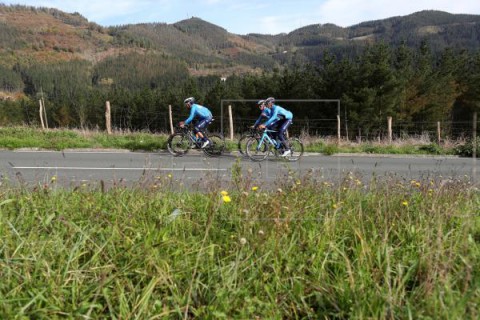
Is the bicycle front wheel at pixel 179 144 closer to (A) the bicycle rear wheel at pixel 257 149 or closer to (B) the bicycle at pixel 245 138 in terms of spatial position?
(B) the bicycle at pixel 245 138

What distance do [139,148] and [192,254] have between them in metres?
11.9

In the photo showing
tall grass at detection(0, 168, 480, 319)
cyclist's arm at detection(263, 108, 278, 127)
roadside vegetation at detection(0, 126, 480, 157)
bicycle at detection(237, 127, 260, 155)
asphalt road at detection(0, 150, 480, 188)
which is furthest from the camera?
roadside vegetation at detection(0, 126, 480, 157)

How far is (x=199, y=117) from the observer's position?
12289 millimetres

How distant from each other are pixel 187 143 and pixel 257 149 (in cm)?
255

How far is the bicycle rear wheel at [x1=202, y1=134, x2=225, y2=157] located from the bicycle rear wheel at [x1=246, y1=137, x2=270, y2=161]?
1195 mm

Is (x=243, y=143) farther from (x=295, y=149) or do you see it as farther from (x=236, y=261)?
(x=236, y=261)

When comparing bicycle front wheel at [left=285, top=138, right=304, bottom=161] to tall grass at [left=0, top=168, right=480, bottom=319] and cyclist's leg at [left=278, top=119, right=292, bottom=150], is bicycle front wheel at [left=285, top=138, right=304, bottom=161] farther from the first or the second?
tall grass at [left=0, top=168, right=480, bottom=319]

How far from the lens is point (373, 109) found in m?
43.9

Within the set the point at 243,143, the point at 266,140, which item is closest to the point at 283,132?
the point at 266,140

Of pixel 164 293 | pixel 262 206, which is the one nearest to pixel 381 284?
pixel 262 206

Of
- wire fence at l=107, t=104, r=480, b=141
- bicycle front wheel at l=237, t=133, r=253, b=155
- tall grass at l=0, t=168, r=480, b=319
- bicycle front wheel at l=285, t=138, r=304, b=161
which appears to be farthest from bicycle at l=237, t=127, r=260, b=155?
wire fence at l=107, t=104, r=480, b=141

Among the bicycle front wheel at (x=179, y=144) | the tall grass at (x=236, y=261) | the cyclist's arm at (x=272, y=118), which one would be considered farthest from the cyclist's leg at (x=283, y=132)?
the tall grass at (x=236, y=261)

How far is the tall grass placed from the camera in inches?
81.4

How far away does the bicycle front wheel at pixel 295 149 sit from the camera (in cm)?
1210
